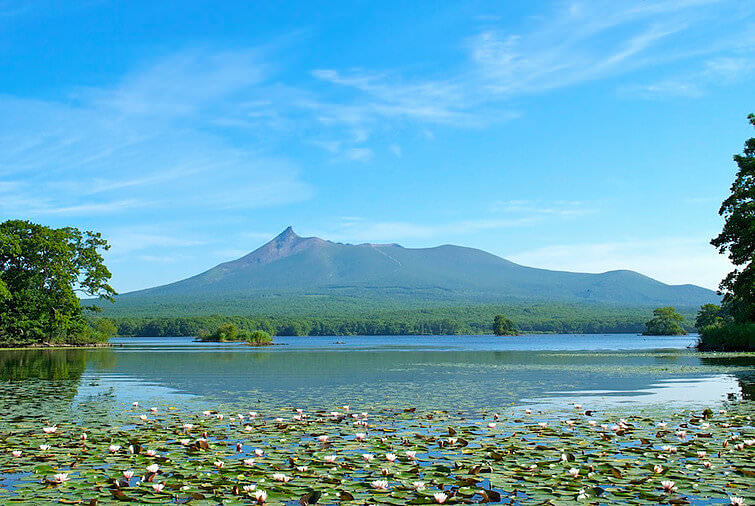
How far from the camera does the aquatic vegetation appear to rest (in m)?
7.43

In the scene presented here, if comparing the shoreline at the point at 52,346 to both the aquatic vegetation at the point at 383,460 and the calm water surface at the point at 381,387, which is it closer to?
the calm water surface at the point at 381,387

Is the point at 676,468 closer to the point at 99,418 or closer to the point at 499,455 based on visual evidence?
the point at 499,455

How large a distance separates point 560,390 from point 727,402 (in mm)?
5375

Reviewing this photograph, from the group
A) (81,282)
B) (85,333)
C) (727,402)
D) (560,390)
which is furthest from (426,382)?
(85,333)

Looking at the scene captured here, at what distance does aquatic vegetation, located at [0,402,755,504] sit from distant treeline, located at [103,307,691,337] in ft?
409

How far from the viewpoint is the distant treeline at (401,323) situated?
457 feet

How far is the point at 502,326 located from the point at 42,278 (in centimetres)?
11030

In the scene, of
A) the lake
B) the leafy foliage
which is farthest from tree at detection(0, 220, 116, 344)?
the leafy foliage

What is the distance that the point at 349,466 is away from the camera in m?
8.87

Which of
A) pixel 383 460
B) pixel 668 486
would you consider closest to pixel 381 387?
pixel 383 460

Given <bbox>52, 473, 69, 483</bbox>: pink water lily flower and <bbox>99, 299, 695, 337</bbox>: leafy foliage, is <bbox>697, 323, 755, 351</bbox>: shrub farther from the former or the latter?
<bbox>99, 299, 695, 337</bbox>: leafy foliage

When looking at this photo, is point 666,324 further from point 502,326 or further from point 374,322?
point 374,322

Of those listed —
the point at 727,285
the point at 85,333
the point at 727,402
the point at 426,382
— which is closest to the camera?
the point at 727,402

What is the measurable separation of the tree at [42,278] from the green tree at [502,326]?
102862mm
